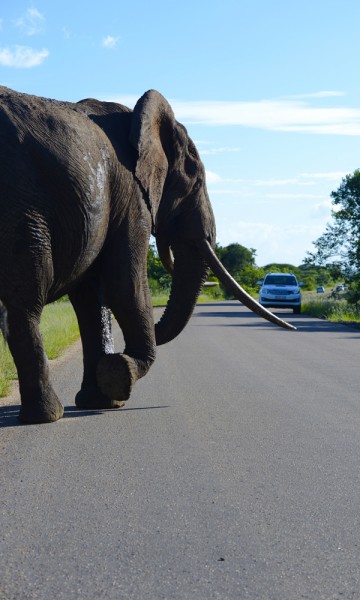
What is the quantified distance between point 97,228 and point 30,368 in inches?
55.3

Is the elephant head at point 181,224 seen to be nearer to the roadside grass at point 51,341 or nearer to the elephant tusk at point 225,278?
the elephant tusk at point 225,278

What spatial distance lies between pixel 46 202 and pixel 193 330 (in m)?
17.4

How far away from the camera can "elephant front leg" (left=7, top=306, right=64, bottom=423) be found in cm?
961

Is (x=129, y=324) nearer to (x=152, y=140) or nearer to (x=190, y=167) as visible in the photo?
(x=152, y=140)

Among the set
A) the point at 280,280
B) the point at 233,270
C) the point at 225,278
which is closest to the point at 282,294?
the point at 280,280

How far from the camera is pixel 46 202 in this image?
9578 millimetres

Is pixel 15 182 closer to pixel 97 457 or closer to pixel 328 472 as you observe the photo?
pixel 97 457

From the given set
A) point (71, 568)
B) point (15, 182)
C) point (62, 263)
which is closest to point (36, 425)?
point (62, 263)

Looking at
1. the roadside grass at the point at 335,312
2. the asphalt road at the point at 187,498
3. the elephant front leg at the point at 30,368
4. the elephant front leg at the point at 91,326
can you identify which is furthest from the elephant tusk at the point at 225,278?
the roadside grass at the point at 335,312

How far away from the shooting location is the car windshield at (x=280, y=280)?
4319cm

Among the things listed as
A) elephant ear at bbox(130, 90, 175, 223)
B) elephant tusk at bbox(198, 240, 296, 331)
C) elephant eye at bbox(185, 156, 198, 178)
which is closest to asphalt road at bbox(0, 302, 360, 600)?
elephant tusk at bbox(198, 240, 296, 331)

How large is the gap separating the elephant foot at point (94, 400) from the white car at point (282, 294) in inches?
1224

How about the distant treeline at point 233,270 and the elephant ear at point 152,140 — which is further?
the distant treeline at point 233,270

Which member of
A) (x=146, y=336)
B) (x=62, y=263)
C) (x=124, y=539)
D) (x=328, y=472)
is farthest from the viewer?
(x=146, y=336)
